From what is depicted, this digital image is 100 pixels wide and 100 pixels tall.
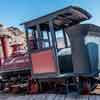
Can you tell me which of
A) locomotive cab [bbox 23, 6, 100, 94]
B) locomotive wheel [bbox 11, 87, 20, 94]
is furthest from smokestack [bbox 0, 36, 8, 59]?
locomotive cab [bbox 23, 6, 100, 94]

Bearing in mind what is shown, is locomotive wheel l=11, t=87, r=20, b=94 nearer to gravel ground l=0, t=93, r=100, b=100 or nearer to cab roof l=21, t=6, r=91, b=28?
gravel ground l=0, t=93, r=100, b=100

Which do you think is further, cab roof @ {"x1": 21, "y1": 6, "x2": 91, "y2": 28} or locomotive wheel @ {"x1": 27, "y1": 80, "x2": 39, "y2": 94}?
locomotive wheel @ {"x1": 27, "y1": 80, "x2": 39, "y2": 94}

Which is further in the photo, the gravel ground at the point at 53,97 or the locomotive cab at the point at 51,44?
the locomotive cab at the point at 51,44

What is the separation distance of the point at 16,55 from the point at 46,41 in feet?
7.45

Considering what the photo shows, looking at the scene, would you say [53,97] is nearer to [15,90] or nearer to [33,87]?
[33,87]

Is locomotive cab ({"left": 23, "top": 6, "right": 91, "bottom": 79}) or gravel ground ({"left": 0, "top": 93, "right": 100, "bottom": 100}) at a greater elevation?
locomotive cab ({"left": 23, "top": 6, "right": 91, "bottom": 79})

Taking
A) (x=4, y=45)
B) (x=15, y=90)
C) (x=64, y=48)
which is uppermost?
Answer: (x=4, y=45)

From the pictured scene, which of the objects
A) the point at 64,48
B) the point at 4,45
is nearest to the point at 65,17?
the point at 64,48

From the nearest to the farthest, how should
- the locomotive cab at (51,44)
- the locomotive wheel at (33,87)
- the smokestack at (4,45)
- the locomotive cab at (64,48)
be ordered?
the locomotive cab at (64,48), the locomotive cab at (51,44), the locomotive wheel at (33,87), the smokestack at (4,45)

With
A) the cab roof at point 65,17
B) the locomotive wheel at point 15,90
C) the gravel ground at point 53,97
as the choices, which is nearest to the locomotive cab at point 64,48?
the cab roof at point 65,17

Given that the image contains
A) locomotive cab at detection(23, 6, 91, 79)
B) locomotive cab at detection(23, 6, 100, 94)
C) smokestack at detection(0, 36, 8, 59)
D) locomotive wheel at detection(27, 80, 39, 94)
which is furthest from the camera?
smokestack at detection(0, 36, 8, 59)

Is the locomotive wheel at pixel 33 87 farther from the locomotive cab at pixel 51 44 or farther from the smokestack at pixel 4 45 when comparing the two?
the smokestack at pixel 4 45

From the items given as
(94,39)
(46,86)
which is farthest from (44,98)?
(94,39)

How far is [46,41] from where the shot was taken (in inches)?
344
